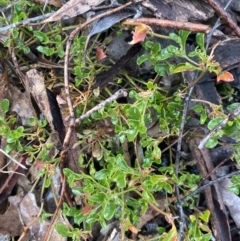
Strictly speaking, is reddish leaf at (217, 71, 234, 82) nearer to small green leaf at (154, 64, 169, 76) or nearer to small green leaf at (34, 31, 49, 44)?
small green leaf at (154, 64, 169, 76)

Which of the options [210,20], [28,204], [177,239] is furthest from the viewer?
[28,204]

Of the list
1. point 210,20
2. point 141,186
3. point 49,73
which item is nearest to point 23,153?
point 49,73

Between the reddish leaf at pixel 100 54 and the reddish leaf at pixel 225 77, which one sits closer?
the reddish leaf at pixel 225 77

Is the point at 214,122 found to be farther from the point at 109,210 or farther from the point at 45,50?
the point at 45,50

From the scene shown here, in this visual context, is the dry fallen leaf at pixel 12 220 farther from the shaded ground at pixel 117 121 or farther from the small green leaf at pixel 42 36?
the small green leaf at pixel 42 36

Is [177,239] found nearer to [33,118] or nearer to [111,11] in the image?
[33,118]

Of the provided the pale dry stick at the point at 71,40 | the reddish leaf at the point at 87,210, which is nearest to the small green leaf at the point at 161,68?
the pale dry stick at the point at 71,40

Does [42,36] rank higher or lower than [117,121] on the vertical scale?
higher

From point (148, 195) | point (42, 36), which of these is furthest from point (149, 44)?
point (148, 195)
